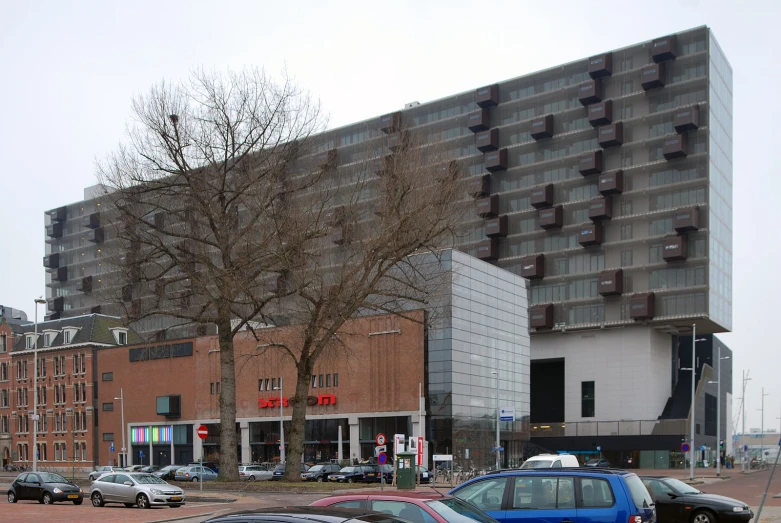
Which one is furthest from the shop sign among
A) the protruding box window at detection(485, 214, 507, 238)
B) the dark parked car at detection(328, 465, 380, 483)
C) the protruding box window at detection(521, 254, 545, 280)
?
the protruding box window at detection(485, 214, 507, 238)

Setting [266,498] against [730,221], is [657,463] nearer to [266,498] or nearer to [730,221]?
[730,221]

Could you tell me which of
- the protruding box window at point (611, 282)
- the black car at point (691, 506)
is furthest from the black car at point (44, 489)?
the protruding box window at point (611, 282)

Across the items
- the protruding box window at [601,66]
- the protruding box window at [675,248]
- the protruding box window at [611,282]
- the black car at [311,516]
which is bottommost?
the black car at [311,516]

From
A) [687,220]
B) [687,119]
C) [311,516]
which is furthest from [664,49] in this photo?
[311,516]

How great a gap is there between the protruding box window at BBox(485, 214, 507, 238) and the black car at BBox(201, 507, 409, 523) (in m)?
87.8

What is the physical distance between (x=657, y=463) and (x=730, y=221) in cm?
2666

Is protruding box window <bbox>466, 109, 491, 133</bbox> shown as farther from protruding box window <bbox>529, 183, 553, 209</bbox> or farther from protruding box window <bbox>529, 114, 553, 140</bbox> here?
protruding box window <bbox>529, 183, 553, 209</bbox>

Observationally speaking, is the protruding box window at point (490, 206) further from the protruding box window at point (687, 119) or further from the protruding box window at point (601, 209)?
the protruding box window at point (687, 119)

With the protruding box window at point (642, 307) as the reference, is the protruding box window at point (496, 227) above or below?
above

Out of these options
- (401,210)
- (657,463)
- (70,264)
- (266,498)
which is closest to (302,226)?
(401,210)

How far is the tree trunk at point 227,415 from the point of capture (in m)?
41.0

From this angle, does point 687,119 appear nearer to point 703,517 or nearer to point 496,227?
point 496,227

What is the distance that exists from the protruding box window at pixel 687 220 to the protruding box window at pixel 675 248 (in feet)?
3.50

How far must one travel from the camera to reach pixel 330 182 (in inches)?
1666
